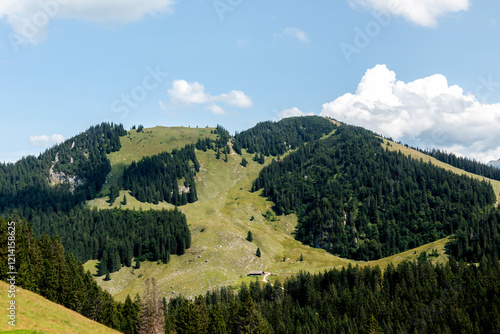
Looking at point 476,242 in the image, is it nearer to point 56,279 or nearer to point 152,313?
point 152,313

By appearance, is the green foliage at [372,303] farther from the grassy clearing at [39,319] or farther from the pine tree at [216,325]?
the grassy clearing at [39,319]

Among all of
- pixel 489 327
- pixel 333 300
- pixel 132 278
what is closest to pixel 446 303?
pixel 489 327

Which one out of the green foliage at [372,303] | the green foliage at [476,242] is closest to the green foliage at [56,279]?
the green foliage at [372,303]

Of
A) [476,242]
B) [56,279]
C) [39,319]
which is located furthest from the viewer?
[476,242]

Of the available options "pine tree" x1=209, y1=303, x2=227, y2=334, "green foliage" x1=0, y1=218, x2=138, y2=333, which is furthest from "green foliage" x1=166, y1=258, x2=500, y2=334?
"green foliage" x1=0, y1=218, x2=138, y2=333

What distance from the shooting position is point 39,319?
42.8 meters

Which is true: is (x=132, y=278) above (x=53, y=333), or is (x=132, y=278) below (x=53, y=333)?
below

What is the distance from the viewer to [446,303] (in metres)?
121

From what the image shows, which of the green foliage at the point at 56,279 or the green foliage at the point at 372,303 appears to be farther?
the green foliage at the point at 372,303

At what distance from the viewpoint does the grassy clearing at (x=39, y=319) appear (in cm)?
3584

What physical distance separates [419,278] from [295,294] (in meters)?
53.9

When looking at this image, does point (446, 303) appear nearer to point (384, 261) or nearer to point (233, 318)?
point (384, 261)

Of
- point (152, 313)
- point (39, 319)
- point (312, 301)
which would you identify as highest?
point (39, 319)

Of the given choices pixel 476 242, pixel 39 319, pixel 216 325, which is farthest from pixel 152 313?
pixel 476 242
